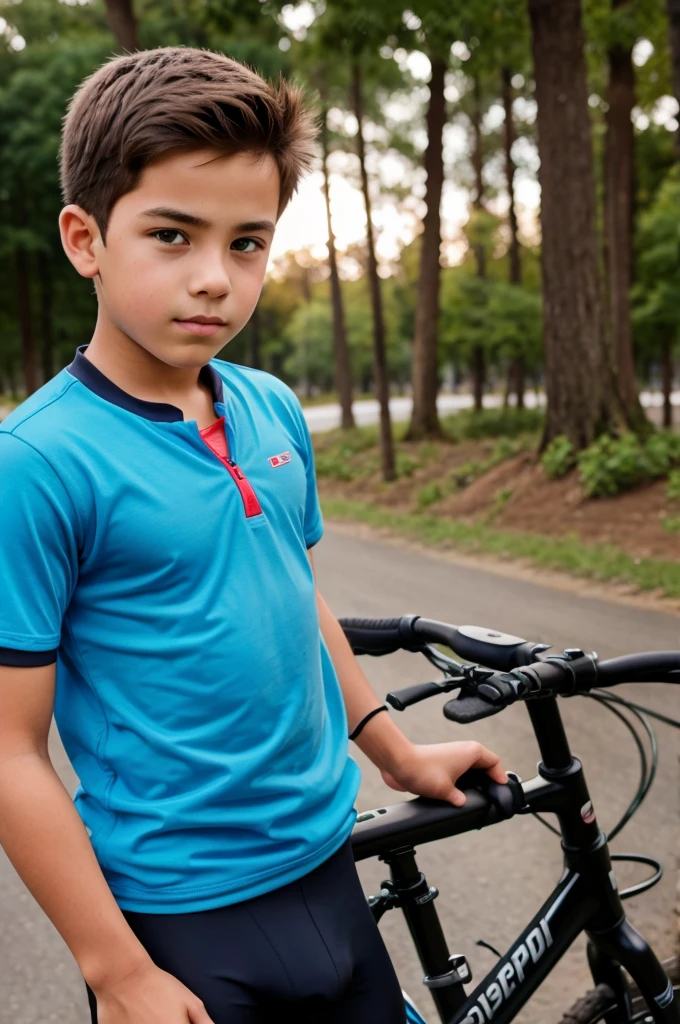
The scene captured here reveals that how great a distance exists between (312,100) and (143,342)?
1.88 feet

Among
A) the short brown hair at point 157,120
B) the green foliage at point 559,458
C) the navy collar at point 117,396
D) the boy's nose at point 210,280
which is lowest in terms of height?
the green foliage at point 559,458

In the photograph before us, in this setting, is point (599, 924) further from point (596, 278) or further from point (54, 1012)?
point (596, 278)

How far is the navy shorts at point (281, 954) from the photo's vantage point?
123cm

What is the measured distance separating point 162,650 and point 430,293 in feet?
60.9

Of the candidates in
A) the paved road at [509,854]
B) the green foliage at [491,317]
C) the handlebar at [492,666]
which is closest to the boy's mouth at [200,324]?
the handlebar at [492,666]

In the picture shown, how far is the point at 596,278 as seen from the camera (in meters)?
11.8

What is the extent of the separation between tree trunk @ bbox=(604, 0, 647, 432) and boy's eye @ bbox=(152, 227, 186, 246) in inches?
707

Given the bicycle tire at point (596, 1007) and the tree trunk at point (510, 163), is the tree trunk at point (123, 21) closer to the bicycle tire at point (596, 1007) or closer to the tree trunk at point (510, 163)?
the tree trunk at point (510, 163)

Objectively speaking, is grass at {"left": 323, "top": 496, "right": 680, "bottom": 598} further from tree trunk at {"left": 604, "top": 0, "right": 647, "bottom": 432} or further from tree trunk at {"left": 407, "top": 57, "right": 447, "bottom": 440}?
tree trunk at {"left": 604, "top": 0, "right": 647, "bottom": 432}

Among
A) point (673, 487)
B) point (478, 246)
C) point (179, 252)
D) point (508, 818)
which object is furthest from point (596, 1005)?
point (478, 246)

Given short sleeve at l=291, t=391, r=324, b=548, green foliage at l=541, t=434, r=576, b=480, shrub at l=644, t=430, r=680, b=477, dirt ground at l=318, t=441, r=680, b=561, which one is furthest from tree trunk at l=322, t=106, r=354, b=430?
short sleeve at l=291, t=391, r=324, b=548

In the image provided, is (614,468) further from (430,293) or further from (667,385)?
(667,385)

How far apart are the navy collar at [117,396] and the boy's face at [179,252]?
64 mm

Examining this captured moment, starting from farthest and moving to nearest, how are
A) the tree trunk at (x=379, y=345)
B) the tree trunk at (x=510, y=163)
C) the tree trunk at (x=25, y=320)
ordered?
the tree trunk at (x=25, y=320), the tree trunk at (x=510, y=163), the tree trunk at (x=379, y=345)
